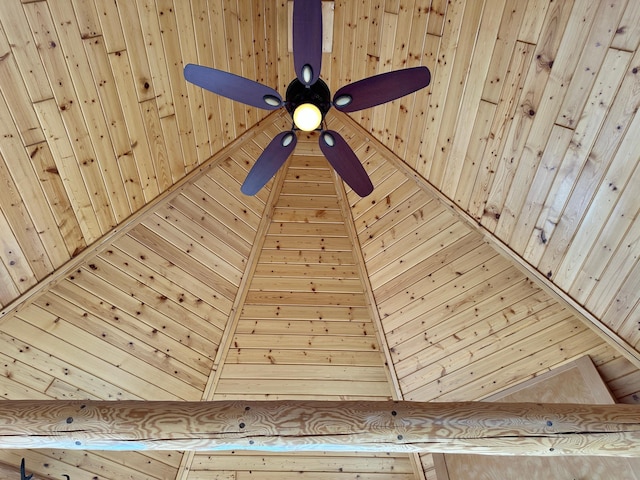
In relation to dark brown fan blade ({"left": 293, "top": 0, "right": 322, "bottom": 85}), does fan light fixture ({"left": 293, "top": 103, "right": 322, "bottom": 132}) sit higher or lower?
lower

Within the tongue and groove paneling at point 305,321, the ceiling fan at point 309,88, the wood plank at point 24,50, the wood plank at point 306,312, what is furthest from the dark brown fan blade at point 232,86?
the wood plank at point 306,312

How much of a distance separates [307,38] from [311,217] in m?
2.05

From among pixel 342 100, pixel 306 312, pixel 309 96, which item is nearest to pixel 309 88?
pixel 309 96

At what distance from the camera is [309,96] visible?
90.4 inches

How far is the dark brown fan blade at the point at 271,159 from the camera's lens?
2.48 metres

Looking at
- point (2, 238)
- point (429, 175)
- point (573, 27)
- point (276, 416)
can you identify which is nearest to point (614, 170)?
point (573, 27)

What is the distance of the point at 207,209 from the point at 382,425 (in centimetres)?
220

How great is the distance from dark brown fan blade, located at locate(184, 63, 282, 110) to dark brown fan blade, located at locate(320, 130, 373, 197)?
31cm

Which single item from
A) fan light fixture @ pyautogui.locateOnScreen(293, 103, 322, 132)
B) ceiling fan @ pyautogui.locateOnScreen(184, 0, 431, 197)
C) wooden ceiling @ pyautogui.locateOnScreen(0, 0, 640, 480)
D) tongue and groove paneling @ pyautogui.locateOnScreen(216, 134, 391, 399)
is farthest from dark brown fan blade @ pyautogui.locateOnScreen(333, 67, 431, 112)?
tongue and groove paneling @ pyautogui.locateOnScreen(216, 134, 391, 399)

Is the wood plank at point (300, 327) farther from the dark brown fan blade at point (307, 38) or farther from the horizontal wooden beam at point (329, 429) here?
the dark brown fan blade at point (307, 38)

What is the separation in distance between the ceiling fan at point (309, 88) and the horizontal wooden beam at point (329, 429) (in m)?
1.33

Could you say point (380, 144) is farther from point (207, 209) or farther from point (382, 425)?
point (382, 425)

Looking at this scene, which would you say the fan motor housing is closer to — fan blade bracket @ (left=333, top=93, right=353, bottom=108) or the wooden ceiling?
fan blade bracket @ (left=333, top=93, right=353, bottom=108)

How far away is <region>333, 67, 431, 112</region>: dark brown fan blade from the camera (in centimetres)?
217
